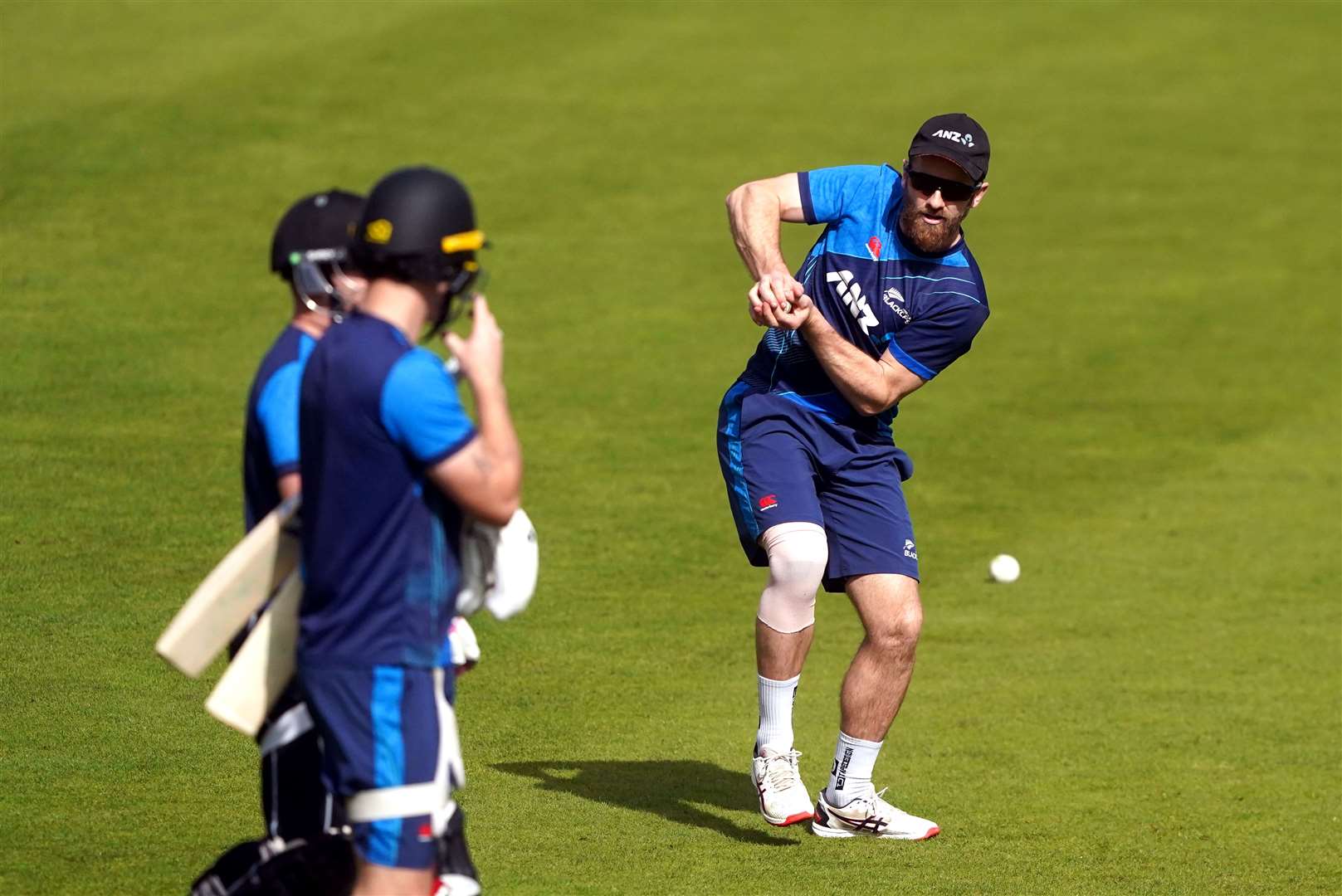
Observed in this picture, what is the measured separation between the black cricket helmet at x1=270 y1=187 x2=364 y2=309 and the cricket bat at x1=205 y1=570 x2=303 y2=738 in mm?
831

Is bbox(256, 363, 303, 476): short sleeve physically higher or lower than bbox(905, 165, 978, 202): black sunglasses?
lower

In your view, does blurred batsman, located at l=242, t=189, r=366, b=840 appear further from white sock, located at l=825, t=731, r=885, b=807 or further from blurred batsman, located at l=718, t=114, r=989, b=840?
white sock, located at l=825, t=731, r=885, b=807

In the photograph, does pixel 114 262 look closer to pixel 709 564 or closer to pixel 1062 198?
pixel 709 564

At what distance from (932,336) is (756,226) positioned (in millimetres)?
869

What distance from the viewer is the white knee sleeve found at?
7211 millimetres

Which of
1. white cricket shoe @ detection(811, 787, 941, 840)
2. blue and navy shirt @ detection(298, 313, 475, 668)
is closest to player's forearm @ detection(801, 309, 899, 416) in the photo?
white cricket shoe @ detection(811, 787, 941, 840)

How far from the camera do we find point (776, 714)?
7406 mm

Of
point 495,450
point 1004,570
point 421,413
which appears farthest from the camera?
point 1004,570

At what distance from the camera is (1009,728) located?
9227mm

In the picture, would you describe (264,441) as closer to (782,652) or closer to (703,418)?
(782,652)

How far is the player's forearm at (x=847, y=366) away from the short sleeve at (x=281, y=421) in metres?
2.77

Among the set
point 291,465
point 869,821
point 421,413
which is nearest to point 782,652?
point 869,821

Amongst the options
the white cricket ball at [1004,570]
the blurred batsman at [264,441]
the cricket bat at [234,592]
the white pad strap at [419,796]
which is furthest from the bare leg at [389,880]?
the white cricket ball at [1004,570]

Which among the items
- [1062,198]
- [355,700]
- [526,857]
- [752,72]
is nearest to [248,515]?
[355,700]
